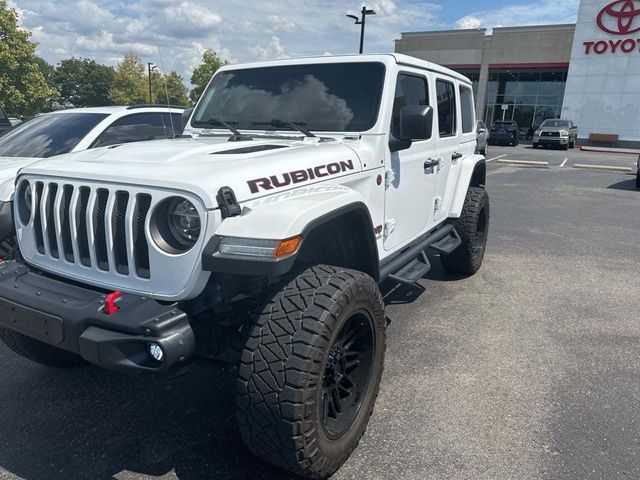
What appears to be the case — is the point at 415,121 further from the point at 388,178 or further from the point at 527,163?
the point at 527,163

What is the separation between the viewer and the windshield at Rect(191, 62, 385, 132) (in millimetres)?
3299

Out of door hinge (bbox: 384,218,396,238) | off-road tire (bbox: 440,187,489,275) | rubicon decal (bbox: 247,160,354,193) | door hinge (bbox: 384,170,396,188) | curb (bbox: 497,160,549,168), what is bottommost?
curb (bbox: 497,160,549,168)

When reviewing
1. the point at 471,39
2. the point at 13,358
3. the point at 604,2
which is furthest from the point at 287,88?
the point at 471,39

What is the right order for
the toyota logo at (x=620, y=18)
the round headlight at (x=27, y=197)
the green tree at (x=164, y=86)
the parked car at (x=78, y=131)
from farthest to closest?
the toyota logo at (x=620, y=18) < the parked car at (x=78, y=131) < the green tree at (x=164, y=86) < the round headlight at (x=27, y=197)

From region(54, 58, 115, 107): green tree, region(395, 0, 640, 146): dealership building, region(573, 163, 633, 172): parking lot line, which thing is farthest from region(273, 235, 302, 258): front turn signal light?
region(54, 58, 115, 107): green tree

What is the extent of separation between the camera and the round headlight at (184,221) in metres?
2.15

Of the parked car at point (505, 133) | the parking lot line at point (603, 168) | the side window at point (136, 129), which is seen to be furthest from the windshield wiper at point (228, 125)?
the parked car at point (505, 133)

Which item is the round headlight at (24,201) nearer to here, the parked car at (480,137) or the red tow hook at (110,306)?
the red tow hook at (110,306)

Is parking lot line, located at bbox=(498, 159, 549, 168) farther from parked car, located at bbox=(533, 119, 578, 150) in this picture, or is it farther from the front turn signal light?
the front turn signal light

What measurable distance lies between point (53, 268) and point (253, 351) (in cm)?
118

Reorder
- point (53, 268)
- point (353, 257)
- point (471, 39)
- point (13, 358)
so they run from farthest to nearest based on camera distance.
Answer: point (471, 39) → point (13, 358) → point (353, 257) → point (53, 268)

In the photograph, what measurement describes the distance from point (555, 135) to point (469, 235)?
24880mm

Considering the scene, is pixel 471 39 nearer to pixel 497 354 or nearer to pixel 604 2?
pixel 604 2

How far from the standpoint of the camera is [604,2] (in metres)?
31.2
